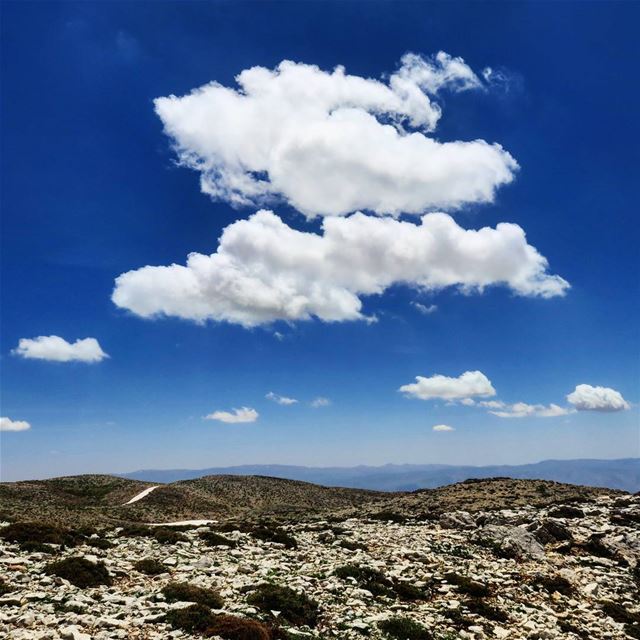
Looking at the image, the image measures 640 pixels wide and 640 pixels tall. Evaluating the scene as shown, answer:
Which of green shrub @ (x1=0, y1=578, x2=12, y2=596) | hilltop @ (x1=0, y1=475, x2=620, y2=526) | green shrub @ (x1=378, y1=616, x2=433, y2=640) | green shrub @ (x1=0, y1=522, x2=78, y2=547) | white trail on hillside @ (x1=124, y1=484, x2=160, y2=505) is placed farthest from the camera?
white trail on hillside @ (x1=124, y1=484, x2=160, y2=505)

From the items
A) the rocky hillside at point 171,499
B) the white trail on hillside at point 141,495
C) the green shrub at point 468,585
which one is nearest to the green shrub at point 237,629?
the green shrub at point 468,585

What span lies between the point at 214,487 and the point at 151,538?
222 feet

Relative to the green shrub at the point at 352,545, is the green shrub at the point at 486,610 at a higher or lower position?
higher

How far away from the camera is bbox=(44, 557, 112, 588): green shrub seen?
19094mm

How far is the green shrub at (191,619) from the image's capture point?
593 inches

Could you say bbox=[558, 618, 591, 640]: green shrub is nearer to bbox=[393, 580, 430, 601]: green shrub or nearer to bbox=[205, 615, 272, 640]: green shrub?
bbox=[393, 580, 430, 601]: green shrub

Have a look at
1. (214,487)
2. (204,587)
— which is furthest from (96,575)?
(214,487)

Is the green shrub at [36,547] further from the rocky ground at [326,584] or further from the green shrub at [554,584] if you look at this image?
the green shrub at [554,584]

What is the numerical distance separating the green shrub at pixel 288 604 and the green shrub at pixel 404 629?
2547 mm

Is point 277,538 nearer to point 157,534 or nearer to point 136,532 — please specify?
point 157,534

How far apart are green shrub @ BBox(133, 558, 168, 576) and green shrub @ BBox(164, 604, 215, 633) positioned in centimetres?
626

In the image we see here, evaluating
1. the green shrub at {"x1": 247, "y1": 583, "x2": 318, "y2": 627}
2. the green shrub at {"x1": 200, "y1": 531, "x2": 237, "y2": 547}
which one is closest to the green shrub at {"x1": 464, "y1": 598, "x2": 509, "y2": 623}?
the green shrub at {"x1": 247, "y1": 583, "x2": 318, "y2": 627}

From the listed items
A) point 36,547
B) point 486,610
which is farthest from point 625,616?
point 36,547

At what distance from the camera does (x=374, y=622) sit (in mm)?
17281
